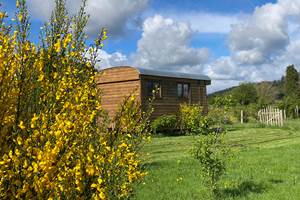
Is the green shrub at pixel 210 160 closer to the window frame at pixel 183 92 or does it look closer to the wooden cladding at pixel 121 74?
the wooden cladding at pixel 121 74

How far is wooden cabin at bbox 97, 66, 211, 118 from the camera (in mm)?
22672

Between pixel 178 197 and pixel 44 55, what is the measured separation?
421 centimetres

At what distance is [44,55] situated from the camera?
143 inches

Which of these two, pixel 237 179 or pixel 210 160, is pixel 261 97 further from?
pixel 210 160

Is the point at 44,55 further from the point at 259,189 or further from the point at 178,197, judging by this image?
the point at 259,189

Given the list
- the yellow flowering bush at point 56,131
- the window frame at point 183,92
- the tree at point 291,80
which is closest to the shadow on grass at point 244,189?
the yellow flowering bush at point 56,131

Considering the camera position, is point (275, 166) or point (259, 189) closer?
point (259, 189)

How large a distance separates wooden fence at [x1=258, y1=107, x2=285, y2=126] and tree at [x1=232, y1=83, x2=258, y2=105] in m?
17.3

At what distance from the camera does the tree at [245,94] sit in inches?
1908

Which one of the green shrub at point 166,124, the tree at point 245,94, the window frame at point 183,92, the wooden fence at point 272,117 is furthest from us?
the tree at point 245,94

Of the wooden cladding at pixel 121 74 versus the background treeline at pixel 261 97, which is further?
the background treeline at pixel 261 97

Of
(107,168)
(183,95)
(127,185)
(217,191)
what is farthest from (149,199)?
(183,95)

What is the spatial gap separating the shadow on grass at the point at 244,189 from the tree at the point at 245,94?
4138 cm

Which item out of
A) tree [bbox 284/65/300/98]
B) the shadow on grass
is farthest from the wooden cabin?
tree [bbox 284/65/300/98]
